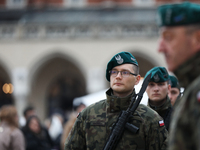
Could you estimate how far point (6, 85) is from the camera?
2016cm

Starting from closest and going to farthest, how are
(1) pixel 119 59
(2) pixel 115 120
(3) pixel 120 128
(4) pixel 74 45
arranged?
(3) pixel 120 128
(2) pixel 115 120
(1) pixel 119 59
(4) pixel 74 45

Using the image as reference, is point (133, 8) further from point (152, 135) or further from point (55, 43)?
point (152, 135)

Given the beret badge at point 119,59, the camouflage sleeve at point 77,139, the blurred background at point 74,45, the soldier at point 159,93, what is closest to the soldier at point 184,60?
the beret badge at point 119,59

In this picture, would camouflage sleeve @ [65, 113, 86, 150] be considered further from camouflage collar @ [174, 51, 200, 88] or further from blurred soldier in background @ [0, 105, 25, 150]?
blurred soldier in background @ [0, 105, 25, 150]

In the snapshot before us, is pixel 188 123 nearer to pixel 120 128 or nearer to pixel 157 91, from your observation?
pixel 120 128

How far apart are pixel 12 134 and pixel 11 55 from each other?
534 inches

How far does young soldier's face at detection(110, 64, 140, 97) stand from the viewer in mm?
2457

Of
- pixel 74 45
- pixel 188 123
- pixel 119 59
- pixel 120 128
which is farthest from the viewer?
pixel 74 45

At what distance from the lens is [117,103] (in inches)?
95.7

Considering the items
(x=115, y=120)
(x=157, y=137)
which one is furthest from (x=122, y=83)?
(x=157, y=137)

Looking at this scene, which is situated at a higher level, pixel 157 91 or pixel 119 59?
pixel 119 59

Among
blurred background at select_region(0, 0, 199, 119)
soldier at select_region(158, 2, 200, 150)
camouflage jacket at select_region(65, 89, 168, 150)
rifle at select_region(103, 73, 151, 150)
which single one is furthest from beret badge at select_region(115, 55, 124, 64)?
blurred background at select_region(0, 0, 199, 119)

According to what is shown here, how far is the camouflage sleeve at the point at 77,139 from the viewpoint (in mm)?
2389

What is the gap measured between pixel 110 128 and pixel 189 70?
117cm
